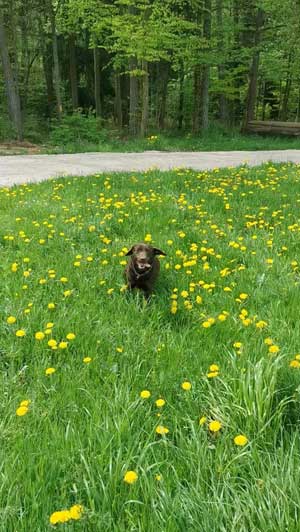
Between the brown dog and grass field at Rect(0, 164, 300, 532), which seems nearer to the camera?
grass field at Rect(0, 164, 300, 532)

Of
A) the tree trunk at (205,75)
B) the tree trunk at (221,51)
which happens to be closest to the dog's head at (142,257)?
the tree trunk at (205,75)

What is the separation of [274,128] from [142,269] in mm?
18010

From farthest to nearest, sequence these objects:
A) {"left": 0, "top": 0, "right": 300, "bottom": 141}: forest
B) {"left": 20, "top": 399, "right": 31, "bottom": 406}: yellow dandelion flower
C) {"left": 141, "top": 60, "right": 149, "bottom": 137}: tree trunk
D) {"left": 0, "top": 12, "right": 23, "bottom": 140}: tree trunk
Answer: {"left": 0, "top": 12, "right": 23, "bottom": 140}: tree trunk → {"left": 141, "top": 60, "right": 149, "bottom": 137}: tree trunk → {"left": 0, "top": 0, "right": 300, "bottom": 141}: forest → {"left": 20, "top": 399, "right": 31, "bottom": 406}: yellow dandelion flower

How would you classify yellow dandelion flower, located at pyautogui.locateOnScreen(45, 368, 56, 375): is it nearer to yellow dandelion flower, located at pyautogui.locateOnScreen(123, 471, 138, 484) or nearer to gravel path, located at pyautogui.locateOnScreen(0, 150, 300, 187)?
yellow dandelion flower, located at pyautogui.locateOnScreen(123, 471, 138, 484)

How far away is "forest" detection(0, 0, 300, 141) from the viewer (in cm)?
1564

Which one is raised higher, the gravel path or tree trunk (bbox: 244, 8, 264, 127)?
tree trunk (bbox: 244, 8, 264, 127)

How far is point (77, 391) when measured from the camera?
8.49 feet

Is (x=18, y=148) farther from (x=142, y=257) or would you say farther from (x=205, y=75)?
(x=142, y=257)

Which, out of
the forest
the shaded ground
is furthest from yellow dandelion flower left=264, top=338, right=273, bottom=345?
→ the forest

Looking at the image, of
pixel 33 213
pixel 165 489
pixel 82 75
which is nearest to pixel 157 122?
pixel 82 75

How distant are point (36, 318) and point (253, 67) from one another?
19350 mm

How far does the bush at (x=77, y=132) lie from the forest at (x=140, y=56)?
31 cm

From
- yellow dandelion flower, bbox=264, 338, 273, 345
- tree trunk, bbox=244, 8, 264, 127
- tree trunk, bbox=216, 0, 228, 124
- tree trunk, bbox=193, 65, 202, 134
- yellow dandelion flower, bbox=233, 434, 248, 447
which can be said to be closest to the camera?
yellow dandelion flower, bbox=233, 434, 248, 447

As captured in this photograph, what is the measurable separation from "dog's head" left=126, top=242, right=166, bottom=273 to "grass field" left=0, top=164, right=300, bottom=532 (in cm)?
28
